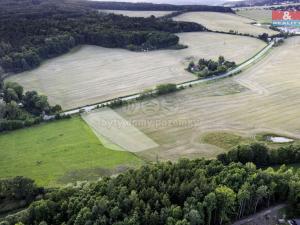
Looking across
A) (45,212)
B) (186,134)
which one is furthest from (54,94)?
(45,212)

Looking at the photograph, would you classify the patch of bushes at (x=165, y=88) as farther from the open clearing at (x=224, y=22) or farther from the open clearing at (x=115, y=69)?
the open clearing at (x=224, y=22)

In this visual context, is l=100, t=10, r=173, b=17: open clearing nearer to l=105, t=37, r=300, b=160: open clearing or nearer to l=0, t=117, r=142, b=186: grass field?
l=105, t=37, r=300, b=160: open clearing

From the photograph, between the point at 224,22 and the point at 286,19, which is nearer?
the point at 224,22

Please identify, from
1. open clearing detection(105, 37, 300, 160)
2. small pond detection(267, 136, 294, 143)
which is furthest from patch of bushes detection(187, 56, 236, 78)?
small pond detection(267, 136, 294, 143)

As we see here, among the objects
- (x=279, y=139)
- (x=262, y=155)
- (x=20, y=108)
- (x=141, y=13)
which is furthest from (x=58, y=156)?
(x=141, y=13)

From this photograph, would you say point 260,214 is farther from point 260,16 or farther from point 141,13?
point 260,16

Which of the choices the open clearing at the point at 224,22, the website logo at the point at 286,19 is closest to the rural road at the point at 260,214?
the open clearing at the point at 224,22
